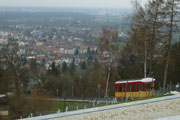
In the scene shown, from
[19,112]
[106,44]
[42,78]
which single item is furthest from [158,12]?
[42,78]

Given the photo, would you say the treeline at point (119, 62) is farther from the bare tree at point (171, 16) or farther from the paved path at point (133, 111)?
the paved path at point (133, 111)

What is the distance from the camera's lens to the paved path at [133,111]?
41.1 feet

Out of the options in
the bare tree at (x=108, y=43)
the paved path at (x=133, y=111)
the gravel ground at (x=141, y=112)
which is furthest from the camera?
the bare tree at (x=108, y=43)

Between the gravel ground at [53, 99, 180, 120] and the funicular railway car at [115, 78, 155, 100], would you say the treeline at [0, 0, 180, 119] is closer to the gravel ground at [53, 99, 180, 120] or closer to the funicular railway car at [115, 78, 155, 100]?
the funicular railway car at [115, 78, 155, 100]

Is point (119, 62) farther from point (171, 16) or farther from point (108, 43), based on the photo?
point (171, 16)

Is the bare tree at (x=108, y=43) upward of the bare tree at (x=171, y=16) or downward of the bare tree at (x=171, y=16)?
downward

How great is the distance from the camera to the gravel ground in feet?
41.8

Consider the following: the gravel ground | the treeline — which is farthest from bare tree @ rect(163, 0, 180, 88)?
the gravel ground

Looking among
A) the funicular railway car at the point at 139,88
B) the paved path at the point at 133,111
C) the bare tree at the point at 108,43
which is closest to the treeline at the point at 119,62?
the bare tree at the point at 108,43

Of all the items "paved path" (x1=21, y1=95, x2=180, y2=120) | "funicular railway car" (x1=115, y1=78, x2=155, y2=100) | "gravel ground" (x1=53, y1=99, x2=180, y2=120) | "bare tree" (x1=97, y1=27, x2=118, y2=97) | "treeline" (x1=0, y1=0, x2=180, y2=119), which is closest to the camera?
"paved path" (x1=21, y1=95, x2=180, y2=120)

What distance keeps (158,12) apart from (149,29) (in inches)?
82.5

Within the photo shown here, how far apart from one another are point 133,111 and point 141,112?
1.16 ft

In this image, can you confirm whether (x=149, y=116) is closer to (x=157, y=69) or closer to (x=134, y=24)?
(x=134, y=24)

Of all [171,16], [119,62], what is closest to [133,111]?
[171,16]
